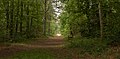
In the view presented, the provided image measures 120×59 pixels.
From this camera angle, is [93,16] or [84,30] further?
[84,30]

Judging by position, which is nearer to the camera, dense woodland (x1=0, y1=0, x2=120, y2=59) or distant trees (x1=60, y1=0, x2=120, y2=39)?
dense woodland (x1=0, y1=0, x2=120, y2=59)

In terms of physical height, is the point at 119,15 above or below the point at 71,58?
above

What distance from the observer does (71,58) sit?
14578mm

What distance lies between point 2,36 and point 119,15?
49.9ft

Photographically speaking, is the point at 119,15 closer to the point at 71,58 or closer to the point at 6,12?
the point at 71,58

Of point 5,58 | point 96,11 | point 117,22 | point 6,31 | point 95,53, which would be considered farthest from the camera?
point 6,31

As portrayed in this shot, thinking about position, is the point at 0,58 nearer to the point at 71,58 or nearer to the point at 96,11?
the point at 71,58

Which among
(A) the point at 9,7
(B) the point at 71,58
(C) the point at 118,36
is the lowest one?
(B) the point at 71,58

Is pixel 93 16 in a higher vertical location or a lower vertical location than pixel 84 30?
higher

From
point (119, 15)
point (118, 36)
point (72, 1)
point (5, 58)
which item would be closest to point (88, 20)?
point (72, 1)

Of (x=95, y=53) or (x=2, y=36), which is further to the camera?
(x=2, y=36)

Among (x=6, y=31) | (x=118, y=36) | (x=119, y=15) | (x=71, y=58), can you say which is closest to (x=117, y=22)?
(x=119, y=15)

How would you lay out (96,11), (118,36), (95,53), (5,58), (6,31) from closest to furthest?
(5,58) < (95,53) < (118,36) < (96,11) < (6,31)

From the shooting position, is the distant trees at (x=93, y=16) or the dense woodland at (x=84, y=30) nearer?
the dense woodland at (x=84, y=30)
